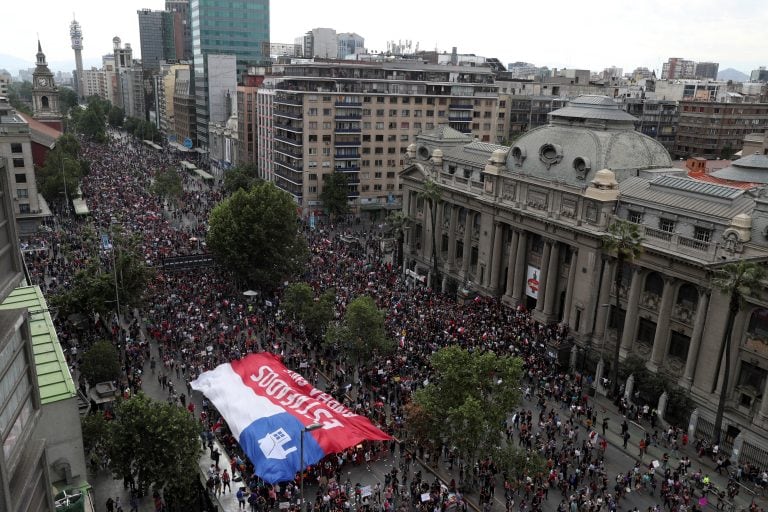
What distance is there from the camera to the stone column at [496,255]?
64125mm

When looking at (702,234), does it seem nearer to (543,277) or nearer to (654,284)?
(654,284)

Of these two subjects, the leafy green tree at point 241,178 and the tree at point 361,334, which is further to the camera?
the leafy green tree at point 241,178

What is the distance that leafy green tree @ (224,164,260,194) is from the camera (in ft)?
366

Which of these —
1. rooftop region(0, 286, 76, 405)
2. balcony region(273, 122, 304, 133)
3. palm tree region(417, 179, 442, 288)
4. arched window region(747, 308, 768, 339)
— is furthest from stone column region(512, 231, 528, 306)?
balcony region(273, 122, 304, 133)

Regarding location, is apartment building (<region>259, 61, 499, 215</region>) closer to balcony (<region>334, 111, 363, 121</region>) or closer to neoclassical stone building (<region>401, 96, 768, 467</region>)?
balcony (<region>334, 111, 363, 121</region>)

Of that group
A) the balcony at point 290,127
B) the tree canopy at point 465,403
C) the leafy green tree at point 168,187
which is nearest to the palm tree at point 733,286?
the tree canopy at point 465,403

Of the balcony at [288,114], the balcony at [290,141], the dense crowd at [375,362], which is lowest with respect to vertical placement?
the dense crowd at [375,362]

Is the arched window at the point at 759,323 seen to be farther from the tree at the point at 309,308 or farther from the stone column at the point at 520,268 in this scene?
the tree at the point at 309,308

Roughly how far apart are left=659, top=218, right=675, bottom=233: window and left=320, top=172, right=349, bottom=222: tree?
58.4 metres

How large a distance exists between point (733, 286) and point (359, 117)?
242 feet

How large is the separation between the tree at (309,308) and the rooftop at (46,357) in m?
20.9

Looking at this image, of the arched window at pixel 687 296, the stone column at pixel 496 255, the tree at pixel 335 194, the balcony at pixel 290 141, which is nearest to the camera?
the arched window at pixel 687 296

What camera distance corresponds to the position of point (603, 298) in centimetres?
5228

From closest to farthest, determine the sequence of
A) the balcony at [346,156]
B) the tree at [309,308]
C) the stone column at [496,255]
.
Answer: the tree at [309,308]
the stone column at [496,255]
the balcony at [346,156]
